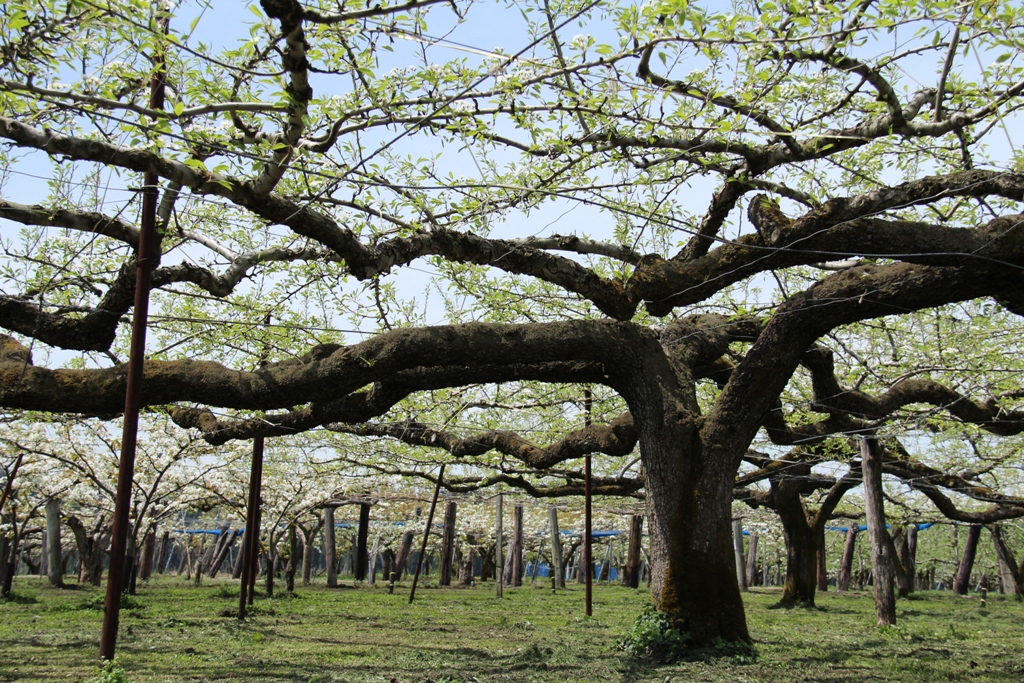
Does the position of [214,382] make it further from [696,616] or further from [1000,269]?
[1000,269]

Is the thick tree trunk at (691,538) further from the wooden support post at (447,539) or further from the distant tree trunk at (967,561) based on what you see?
the distant tree trunk at (967,561)

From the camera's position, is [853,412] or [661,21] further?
[853,412]

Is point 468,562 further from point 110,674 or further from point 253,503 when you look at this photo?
point 110,674

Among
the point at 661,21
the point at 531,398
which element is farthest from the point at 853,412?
the point at 661,21

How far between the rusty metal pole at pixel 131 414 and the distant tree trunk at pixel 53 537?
18258 millimetres

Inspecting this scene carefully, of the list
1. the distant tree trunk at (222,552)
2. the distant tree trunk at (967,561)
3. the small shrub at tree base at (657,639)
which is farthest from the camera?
the distant tree trunk at (222,552)

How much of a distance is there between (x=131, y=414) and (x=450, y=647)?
193 inches

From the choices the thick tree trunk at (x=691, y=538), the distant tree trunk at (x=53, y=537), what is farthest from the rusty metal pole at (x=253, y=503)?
the distant tree trunk at (x=53, y=537)

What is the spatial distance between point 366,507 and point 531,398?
60.2ft

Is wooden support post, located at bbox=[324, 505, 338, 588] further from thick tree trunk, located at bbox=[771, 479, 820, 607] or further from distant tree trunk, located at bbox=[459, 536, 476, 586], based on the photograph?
thick tree trunk, located at bbox=[771, 479, 820, 607]

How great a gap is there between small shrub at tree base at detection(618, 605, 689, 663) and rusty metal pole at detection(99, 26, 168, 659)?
4.48 m

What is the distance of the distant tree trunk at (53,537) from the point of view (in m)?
21.1

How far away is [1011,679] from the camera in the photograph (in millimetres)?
6285

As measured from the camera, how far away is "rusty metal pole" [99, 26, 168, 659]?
5.52 meters
